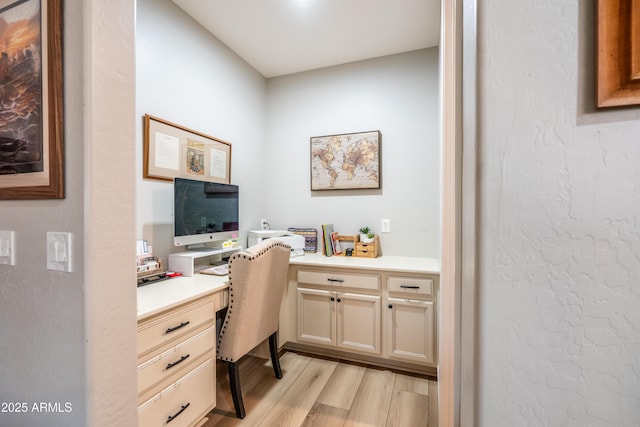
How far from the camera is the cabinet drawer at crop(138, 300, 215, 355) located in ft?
3.86

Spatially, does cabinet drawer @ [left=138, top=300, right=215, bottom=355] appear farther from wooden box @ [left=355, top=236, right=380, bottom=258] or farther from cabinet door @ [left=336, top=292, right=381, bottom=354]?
wooden box @ [left=355, top=236, right=380, bottom=258]

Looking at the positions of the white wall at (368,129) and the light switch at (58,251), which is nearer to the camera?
the light switch at (58,251)

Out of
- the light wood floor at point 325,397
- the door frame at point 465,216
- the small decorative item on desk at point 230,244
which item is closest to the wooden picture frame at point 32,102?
the door frame at point 465,216

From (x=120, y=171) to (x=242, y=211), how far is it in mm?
1768

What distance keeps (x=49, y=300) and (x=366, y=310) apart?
1.84 m

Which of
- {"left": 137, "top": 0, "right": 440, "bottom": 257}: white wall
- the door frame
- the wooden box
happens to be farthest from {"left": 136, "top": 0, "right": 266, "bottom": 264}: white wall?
the door frame

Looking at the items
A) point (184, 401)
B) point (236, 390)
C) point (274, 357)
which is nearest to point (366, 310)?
point (274, 357)

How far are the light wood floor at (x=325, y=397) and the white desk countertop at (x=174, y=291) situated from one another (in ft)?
2.63

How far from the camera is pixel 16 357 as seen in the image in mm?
945

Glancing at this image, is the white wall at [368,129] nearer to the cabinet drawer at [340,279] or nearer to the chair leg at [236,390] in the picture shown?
the cabinet drawer at [340,279]

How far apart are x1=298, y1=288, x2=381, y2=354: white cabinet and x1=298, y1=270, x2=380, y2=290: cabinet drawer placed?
0.07m

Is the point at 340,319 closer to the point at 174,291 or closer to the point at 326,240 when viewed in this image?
the point at 326,240

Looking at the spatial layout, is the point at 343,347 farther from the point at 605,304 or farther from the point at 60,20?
the point at 60,20

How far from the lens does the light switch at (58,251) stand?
2.71 feet
